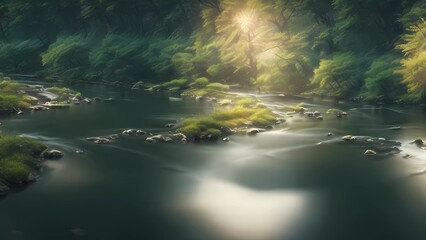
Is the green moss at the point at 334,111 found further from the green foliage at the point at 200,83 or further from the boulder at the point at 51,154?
the boulder at the point at 51,154

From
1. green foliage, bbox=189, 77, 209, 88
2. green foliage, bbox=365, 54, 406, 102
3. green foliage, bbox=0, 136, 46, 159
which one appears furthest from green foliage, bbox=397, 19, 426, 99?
green foliage, bbox=0, 136, 46, 159

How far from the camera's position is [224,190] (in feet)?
68.7

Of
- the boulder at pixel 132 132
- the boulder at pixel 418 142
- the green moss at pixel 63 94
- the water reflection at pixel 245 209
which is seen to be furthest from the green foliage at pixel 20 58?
the water reflection at pixel 245 209

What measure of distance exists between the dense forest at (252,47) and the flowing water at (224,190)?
19395mm

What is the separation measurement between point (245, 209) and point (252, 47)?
4745cm

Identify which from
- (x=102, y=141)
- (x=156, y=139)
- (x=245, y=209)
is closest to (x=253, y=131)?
(x=156, y=139)

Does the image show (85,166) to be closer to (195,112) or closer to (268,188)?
(268,188)

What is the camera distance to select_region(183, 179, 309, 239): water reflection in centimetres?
1636

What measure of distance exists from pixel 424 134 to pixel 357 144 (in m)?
Result: 6.22

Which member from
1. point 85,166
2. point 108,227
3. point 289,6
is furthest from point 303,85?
point 108,227

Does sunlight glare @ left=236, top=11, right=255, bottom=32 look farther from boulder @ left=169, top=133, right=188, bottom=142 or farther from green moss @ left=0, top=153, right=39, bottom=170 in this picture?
green moss @ left=0, top=153, right=39, bottom=170

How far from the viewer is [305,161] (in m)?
26.0

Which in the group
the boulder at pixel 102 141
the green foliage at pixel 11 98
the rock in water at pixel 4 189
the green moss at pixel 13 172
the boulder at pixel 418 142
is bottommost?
the rock in water at pixel 4 189

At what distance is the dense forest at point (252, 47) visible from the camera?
170ft
